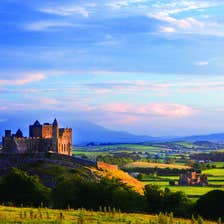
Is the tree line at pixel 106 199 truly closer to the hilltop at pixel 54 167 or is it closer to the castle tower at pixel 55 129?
the hilltop at pixel 54 167

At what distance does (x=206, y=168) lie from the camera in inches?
6506

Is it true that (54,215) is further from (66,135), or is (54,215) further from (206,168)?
(206,168)

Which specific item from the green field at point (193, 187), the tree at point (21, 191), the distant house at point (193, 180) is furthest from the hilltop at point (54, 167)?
the distant house at point (193, 180)

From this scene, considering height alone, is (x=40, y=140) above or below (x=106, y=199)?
above

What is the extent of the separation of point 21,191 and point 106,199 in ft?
35.1

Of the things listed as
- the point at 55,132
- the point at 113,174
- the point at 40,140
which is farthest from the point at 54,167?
the point at 55,132

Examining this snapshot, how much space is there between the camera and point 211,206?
56438 mm

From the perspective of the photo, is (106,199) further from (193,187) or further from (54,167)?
(193,187)

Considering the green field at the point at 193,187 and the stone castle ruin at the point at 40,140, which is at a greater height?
the stone castle ruin at the point at 40,140

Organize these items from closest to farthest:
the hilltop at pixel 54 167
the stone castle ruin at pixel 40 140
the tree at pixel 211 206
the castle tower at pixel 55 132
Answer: the tree at pixel 211 206 < the hilltop at pixel 54 167 < the stone castle ruin at pixel 40 140 < the castle tower at pixel 55 132

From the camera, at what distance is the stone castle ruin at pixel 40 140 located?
4478 inches

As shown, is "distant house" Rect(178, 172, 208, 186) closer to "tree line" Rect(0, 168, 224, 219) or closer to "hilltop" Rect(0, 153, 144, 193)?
"hilltop" Rect(0, 153, 144, 193)

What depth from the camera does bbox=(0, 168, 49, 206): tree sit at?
60.8m

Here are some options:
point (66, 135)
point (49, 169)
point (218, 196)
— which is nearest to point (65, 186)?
point (218, 196)
